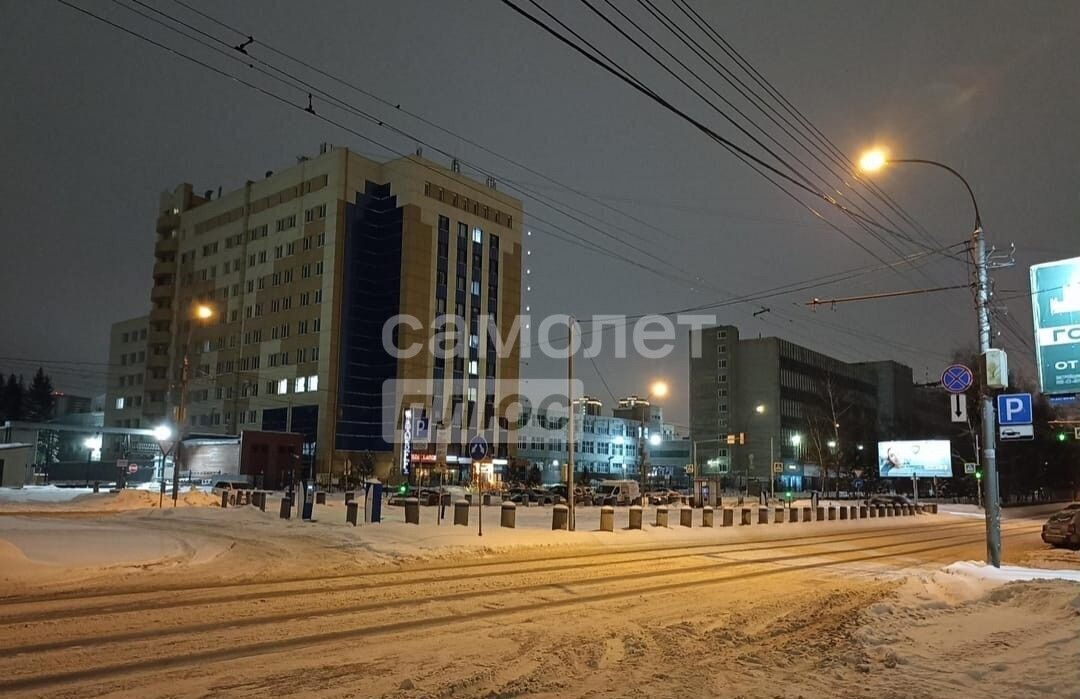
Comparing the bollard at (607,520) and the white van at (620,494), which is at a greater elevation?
the bollard at (607,520)

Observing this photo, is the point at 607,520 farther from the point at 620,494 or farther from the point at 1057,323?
the point at 620,494

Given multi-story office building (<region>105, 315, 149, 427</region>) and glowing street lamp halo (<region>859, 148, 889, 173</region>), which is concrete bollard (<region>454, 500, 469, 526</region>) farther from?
multi-story office building (<region>105, 315, 149, 427</region>)

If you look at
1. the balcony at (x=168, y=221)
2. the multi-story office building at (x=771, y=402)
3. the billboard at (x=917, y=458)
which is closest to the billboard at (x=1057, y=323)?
the billboard at (x=917, y=458)

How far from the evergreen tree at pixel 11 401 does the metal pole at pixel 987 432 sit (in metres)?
145

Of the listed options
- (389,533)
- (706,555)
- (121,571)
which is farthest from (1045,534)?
(121,571)

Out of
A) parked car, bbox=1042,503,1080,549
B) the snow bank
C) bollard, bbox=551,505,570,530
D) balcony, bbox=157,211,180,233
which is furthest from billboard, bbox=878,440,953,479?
balcony, bbox=157,211,180,233

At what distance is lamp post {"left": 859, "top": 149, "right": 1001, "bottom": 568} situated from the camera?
674 inches

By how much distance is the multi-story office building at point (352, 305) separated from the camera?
84.7 metres

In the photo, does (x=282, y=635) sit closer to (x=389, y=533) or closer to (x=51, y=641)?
(x=51, y=641)

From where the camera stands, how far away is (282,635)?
9000 mm

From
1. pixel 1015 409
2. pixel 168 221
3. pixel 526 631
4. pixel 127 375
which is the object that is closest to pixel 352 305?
pixel 168 221

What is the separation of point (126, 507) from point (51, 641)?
102 feet

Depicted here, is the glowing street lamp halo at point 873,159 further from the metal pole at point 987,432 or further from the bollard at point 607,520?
the bollard at point 607,520

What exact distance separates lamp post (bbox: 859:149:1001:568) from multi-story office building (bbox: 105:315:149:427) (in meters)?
110
